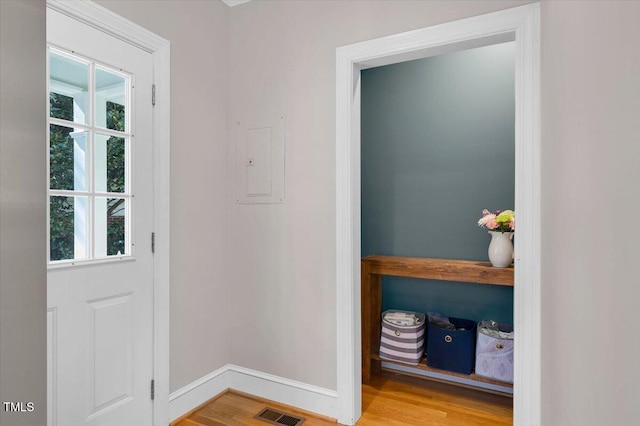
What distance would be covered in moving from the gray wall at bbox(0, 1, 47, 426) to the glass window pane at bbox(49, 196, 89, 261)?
159 cm

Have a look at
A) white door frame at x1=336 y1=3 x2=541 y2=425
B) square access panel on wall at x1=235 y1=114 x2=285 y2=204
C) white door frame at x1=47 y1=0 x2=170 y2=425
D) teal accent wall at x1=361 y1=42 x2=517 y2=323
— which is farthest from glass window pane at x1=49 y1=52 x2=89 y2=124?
teal accent wall at x1=361 y1=42 x2=517 y2=323

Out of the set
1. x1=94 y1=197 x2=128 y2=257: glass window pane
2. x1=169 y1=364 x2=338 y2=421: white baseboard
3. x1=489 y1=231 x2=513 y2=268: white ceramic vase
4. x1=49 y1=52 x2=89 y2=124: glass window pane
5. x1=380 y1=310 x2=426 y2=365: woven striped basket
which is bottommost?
x1=169 y1=364 x2=338 y2=421: white baseboard

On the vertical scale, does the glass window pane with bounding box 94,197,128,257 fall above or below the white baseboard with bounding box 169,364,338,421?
above

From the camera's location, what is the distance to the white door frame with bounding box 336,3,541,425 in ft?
5.44

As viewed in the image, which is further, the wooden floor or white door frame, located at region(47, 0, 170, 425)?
the wooden floor

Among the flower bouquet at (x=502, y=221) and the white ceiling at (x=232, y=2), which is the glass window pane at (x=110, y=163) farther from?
the flower bouquet at (x=502, y=221)

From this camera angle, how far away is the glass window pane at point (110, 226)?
1758 mm

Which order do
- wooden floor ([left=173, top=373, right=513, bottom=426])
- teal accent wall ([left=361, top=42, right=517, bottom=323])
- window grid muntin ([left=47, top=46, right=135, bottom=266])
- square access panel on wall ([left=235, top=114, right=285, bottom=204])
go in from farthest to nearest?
teal accent wall ([left=361, top=42, right=517, bottom=323]), square access panel on wall ([left=235, top=114, right=285, bottom=204]), wooden floor ([left=173, top=373, right=513, bottom=426]), window grid muntin ([left=47, top=46, right=135, bottom=266])

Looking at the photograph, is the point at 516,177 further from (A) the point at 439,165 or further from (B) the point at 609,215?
(B) the point at 609,215

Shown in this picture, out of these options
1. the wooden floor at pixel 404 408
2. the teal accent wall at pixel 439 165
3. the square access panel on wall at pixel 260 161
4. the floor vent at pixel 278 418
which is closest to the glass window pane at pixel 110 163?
the square access panel on wall at pixel 260 161

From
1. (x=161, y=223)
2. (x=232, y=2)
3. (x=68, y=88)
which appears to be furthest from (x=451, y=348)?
(x=232, y=2)

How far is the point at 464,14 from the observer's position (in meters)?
1.82

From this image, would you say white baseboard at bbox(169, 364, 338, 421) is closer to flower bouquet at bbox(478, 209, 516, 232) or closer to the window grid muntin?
the window grid muntin

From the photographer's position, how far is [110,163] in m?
1.82
